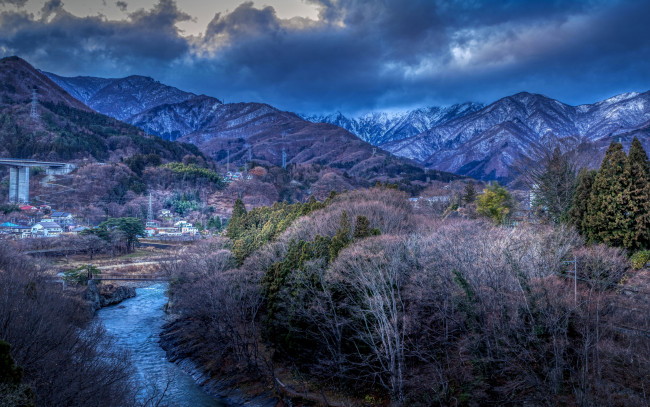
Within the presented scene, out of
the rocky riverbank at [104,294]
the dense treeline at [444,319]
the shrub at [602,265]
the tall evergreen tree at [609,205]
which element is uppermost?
the tall evergreen tree at [609,205]

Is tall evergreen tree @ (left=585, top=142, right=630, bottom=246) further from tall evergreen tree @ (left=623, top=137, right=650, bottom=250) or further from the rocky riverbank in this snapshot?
the rocky riverbank

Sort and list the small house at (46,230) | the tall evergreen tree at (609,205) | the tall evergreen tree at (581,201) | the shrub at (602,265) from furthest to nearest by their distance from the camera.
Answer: the small house at (46,230) → the tall evergreen tree at (581,201) → the tall evergreen tree at (609,205) → the shrub at (602,265)

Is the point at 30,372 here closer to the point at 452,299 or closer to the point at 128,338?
the point at 452,299

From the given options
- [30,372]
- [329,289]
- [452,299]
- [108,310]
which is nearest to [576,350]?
[452,299]

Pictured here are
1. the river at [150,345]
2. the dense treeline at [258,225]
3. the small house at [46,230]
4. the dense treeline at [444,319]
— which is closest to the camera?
the dense treeline at [444,319]

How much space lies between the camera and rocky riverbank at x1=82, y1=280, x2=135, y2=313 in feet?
150

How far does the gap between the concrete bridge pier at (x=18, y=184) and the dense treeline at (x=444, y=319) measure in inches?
4062

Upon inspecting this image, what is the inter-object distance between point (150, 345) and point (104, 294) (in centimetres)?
1937

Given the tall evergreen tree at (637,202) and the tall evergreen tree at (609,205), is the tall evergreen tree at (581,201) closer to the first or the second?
the tall evergreen tree at (609,205)

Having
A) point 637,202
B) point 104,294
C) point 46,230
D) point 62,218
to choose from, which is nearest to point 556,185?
point 637,202

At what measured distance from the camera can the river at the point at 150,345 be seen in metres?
25.0

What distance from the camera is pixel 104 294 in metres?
49.4

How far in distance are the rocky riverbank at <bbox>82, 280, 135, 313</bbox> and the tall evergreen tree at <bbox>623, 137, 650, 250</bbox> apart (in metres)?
47.6

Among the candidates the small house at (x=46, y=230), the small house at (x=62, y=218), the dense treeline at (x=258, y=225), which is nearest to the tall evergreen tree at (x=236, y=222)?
the dense treeline at (x=258, y=225)
